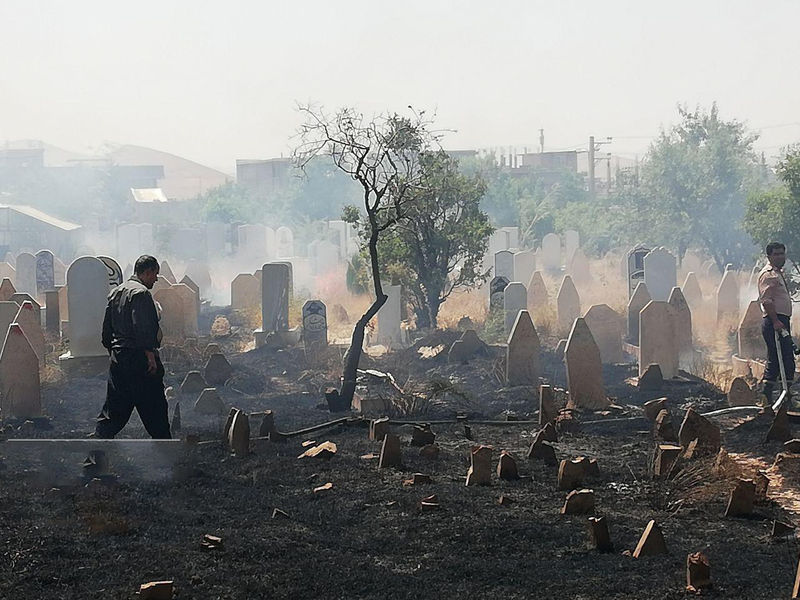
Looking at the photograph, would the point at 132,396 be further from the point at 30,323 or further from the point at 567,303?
the point at 567,303

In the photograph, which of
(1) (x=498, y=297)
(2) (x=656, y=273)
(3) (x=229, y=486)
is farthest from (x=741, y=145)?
(3) (x=229, y=486)

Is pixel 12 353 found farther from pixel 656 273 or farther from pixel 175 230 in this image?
pixel 175 230

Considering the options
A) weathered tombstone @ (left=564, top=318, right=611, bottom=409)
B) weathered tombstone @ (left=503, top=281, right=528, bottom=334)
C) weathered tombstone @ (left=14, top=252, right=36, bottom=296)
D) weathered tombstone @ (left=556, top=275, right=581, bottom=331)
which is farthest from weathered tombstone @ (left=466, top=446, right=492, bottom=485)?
weathered tombstone @ (left=14, top=252, right=36, bottom=296)

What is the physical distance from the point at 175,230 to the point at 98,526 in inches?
1801

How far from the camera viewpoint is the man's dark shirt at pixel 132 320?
8.12m

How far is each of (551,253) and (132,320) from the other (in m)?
29.8

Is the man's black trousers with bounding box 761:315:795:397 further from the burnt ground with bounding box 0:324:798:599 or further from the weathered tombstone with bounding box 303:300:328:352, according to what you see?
the weathered tombstone with bounding box 303:300:328:352

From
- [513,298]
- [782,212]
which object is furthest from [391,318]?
[782,212]

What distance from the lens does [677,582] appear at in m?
4.82

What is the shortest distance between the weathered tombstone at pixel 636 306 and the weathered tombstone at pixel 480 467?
9.15 meters

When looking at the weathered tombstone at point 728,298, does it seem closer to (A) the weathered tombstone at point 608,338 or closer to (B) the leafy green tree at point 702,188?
(A) the weathered tombstone at point 608,338

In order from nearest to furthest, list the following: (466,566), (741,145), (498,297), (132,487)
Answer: (466,566) < (132,487) < (498,297) < (741,145)

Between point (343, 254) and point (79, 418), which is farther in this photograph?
point (343, 254)

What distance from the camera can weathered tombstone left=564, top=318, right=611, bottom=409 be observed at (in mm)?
10758
